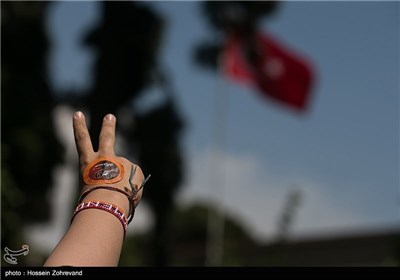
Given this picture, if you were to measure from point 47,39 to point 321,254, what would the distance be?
2081cm

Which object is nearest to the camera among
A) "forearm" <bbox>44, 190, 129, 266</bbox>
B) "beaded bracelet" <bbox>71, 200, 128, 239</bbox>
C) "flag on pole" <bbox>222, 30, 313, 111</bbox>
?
"forearm" <bbox>44, 190, 129, 266</bbox>

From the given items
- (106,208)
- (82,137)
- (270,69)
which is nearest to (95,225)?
(106,208)

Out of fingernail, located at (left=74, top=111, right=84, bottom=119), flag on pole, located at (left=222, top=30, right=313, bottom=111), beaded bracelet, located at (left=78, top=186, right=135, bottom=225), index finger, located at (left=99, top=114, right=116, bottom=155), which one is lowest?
flag on pole, located at (left=222, top=30, right=313, bottom=111)

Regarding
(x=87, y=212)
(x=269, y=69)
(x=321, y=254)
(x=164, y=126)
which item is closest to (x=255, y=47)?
(x=269, y=69)

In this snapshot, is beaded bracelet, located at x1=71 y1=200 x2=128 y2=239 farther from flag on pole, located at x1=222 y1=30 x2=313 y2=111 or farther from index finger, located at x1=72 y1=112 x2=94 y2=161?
flag on pole, located at x1=222 y1=30 x2=313 y2=111

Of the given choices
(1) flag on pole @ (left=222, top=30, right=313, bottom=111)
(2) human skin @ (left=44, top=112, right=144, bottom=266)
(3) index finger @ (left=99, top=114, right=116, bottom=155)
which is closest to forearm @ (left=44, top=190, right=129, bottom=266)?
(2) human skin @ (left=44, top=112, right=144, bottom=266)

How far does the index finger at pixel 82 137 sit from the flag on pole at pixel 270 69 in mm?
27445

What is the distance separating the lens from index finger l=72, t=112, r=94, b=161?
210cm

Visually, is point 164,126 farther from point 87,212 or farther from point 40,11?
point 87,212

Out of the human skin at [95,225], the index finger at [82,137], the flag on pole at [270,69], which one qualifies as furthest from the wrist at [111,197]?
the flag on pole at [270,69]

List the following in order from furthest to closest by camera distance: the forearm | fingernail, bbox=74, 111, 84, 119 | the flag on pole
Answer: the flag on pole → fingernail, bbox=74, 111, 84, 119 → the forearm

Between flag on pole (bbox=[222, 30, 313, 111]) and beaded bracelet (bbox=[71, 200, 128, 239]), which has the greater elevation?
beaded bracelet (bbox=[71, 200, 128, 239])

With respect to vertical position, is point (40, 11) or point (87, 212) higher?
point (87, 212)

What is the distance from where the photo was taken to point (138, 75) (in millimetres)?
27656
